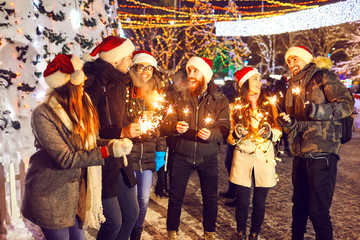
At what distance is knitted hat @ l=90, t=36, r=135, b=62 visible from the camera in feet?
10.8

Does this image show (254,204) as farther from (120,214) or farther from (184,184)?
(120,214)

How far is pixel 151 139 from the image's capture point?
12.6 feet

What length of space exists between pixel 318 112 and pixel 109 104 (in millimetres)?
2193

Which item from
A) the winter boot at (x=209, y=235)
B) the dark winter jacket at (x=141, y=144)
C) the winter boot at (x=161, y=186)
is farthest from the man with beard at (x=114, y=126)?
the winter boot at (x=161, y=186)

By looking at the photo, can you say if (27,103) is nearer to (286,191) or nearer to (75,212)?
(75,212)

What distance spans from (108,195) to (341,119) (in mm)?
2683

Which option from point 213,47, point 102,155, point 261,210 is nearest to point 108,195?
point 102,155

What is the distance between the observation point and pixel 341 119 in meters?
3.57

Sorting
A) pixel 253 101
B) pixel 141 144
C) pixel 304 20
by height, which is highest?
pixel 304 20

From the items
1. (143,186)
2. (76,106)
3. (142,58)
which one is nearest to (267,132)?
(143,186)

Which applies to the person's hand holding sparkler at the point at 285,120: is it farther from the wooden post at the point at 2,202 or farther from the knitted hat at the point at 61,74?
the wooden post at the point at 2,202

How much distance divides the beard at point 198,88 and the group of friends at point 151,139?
0.01m

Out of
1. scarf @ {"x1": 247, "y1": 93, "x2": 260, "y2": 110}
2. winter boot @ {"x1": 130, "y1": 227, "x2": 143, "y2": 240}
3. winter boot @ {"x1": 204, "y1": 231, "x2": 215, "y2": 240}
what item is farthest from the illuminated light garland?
winter boot @ {"x1": 130, "y1": 227, "x2": 143, "y2": 240}

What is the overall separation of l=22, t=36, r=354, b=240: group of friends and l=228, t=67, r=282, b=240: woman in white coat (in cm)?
1
